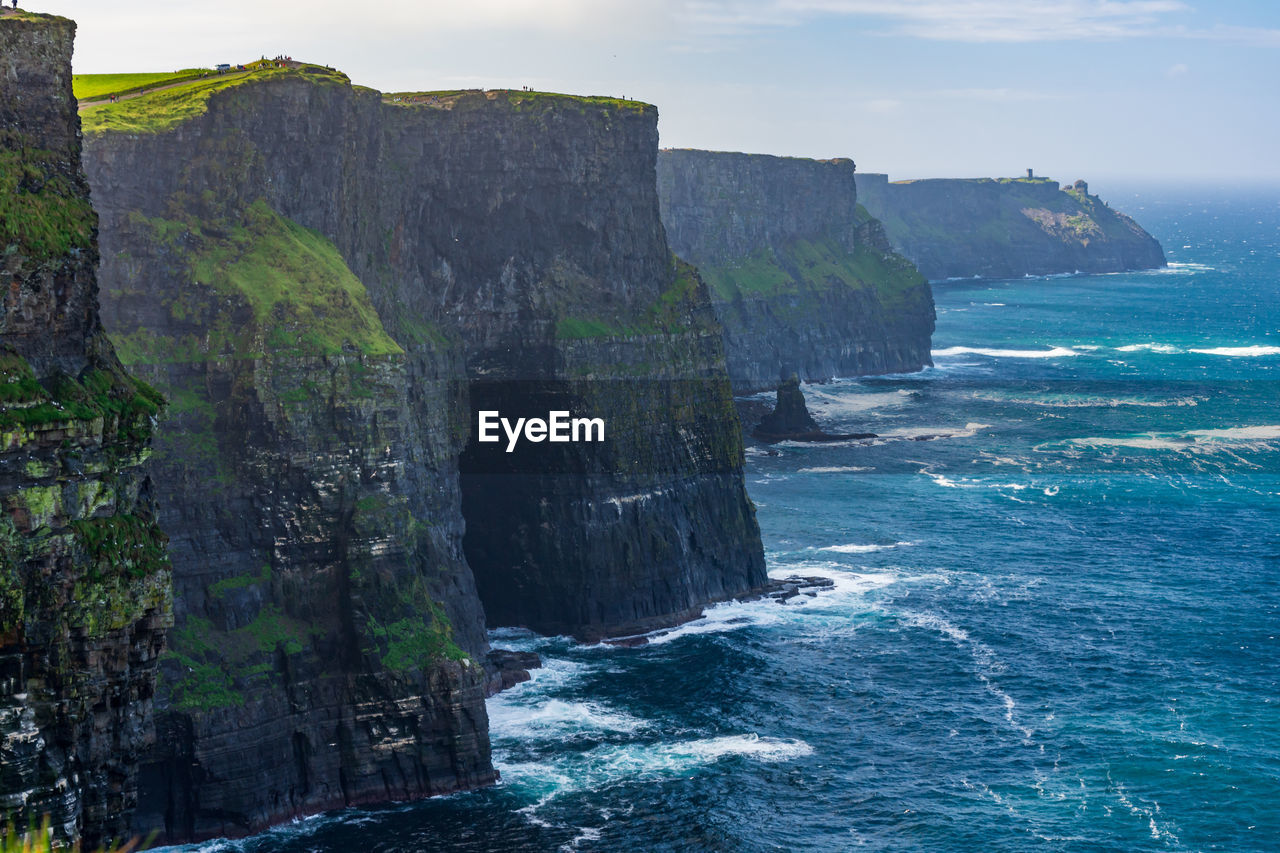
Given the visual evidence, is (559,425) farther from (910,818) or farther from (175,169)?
(910,818)

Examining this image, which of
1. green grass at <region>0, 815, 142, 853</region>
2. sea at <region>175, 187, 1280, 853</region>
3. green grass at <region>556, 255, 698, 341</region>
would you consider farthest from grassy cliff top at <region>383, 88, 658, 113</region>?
green grass at <region>0, 815, 142, 853</region>

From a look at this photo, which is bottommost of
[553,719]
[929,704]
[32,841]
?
[929,704]

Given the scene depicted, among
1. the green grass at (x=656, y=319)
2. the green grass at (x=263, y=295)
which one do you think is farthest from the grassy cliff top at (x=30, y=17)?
the green grass at (x=656, y=319)

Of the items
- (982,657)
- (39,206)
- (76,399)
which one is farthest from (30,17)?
(982,657)

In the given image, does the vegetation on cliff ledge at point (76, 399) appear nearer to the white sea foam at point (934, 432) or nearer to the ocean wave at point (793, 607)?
the ocean wave at point (793, 607)

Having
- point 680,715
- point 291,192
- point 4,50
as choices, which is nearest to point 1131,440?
point 680,715

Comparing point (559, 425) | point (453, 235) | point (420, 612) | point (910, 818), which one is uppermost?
point (453, 235)

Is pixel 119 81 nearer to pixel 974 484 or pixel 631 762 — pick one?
pixel 631 762
